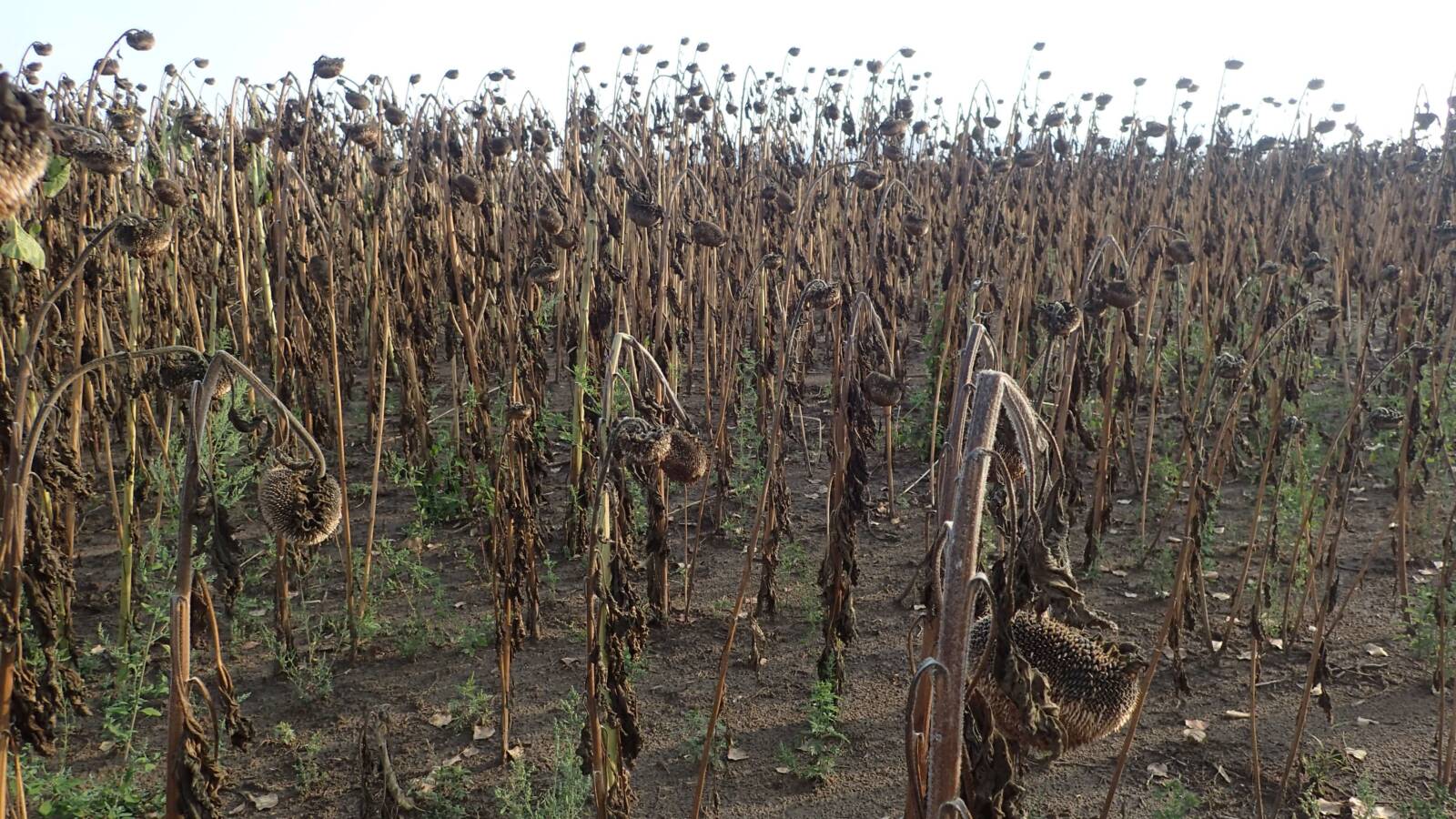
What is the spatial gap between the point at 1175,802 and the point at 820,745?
1.06 m

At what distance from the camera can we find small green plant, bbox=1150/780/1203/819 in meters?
2.70

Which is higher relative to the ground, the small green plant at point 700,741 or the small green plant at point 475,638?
the small green plant at point 475,638

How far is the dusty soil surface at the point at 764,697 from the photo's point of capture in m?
3.09

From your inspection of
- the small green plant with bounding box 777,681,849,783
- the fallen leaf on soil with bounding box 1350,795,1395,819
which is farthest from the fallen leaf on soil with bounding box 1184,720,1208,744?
the small green plant with bounding box 777,681,849,783

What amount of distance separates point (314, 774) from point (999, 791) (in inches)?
90.7

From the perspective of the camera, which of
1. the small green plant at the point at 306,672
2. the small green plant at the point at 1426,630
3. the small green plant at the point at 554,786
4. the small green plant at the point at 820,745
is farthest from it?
the small green plant at the point at 1426,630

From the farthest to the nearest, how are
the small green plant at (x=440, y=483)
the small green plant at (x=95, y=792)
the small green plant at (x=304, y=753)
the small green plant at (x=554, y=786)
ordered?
the small green plant at (x=440, y=483) < the small green plant at (x=304, y=753) < the small green plant at (x=554, y=786) < the small green plant at (x=95, y=792)

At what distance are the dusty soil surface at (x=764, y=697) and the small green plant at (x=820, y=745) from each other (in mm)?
46

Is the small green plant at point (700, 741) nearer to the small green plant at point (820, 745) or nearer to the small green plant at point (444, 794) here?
the small green plant at point (820, 745)

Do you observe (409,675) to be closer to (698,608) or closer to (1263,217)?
(698,608)

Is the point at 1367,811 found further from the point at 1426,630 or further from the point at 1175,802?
the point at 1426,630

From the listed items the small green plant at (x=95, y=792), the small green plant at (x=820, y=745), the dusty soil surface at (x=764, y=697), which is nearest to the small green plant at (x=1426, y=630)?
the dusty soil surface at (x=764, y=697)

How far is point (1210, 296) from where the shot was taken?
6.16 m

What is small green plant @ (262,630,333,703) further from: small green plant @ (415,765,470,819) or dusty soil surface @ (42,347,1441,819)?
small green plant @ (415,765,470,819)
